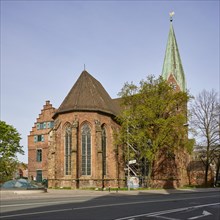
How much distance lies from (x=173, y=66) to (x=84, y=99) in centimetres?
2124

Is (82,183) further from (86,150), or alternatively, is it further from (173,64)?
(173,64)

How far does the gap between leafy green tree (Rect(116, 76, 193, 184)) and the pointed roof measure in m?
3.53

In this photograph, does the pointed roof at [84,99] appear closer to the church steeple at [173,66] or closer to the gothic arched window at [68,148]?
the gothic arched window at [68,148]

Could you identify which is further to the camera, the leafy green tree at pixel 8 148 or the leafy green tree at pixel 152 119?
the leafy green tree at pixel 8 148

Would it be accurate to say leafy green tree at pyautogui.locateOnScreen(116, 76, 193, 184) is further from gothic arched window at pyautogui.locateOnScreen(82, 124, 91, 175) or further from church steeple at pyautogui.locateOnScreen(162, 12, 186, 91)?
church steeple at pyautogui.locateOnScreen(162, 12, 186, 91)

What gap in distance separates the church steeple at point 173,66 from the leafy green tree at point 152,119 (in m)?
17.0

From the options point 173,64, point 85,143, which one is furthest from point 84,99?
point 173,64

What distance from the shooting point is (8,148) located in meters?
47.0

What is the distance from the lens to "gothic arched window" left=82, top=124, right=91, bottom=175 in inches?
1469

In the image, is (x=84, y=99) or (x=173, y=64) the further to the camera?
(x=173, y=64)

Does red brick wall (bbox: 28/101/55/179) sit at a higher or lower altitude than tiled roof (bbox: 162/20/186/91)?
lower

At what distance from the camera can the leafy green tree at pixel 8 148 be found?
46438 millimetres

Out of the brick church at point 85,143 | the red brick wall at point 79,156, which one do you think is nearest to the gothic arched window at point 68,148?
the brick church at point 85,143

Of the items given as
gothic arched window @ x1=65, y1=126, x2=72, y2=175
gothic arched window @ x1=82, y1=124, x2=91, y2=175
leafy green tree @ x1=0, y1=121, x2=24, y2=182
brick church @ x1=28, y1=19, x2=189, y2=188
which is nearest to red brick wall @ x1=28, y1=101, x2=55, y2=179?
leafy green tree @ x1=0, y1=121, x2=24, y2=182
